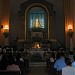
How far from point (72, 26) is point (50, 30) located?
235cm

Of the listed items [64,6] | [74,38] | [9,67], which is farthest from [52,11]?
[9,67]

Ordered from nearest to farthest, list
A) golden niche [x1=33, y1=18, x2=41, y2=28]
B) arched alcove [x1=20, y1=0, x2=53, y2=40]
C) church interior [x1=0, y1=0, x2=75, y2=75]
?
church interior [x1=0, y1=0, x2=75, y2=75]
arched alcove [x1=20, y1=0, x2=53, y2=40]
golden niche [x1=33, y1=18, x2=41, y2=28]

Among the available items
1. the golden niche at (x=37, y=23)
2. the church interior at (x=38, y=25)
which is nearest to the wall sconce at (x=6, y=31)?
Answer: the church interior at (x=38, y=25)

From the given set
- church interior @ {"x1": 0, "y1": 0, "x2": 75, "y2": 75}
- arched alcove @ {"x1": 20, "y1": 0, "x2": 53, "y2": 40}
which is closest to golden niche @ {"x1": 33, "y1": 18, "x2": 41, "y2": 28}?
church interior @ {"x1": 0, "y1": 0, "x2": 75, "y2": 75}

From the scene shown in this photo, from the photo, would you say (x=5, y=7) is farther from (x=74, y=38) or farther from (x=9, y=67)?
(x=9, y=67)

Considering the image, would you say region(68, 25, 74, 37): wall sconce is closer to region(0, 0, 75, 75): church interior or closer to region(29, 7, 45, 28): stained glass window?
region(0, 0, 75, 75): church interior

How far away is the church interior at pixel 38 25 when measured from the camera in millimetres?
25142

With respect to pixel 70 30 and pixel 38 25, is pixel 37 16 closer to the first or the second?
pixel 38 25

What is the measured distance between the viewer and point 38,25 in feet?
90.2

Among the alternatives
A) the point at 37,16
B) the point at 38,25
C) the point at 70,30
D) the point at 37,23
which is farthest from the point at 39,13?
the point at 70,30

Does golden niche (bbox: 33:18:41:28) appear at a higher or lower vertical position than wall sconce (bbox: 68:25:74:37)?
higher

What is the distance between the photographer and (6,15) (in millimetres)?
25172

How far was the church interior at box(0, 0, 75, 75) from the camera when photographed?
25.1 meters

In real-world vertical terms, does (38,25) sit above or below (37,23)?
below
